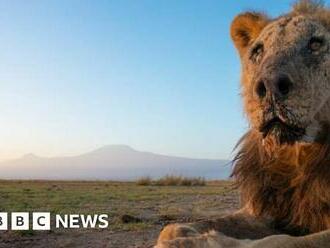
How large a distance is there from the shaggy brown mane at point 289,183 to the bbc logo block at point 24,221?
482cm

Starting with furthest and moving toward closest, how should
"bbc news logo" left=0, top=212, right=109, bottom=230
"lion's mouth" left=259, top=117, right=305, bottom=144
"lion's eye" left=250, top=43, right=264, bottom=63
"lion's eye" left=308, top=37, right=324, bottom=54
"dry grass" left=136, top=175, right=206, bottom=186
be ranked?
1. "dry grass" left=136, top=175, right=206, bottom=186
2. "bbc news logo" left=0, top=212, right=109, bottom=230
3. "lion's eye" left=250, top=43, right=264, bottom=63
4. "lion's eye" left=308, top=37, right=324, bottom=54
5. "lion's mouth" left=259, top=117, right=305, bottom=144

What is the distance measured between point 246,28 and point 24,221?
580cm

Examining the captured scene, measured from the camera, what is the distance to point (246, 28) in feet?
19.8

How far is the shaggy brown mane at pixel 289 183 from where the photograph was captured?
4887 mm

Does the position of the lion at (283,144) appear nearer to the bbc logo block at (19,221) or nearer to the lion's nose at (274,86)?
the lion's nose at (274,86)

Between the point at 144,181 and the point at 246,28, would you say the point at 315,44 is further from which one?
the point at 144,181

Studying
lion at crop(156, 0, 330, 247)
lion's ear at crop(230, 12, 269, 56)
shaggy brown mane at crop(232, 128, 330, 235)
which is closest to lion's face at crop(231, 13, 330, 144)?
lion at crop(156, 0, 330, 247)

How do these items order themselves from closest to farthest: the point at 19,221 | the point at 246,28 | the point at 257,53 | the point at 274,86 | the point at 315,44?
the point at 274,86
the point at 315,44
the point at 257,53
the point at 246,28
the point at 19,221

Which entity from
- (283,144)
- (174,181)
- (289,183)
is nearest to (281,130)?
(283,144)

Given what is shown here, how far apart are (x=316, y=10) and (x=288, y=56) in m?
1.09

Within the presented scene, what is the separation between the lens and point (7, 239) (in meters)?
8.55

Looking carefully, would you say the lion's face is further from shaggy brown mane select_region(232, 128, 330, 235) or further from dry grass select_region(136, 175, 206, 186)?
dry grass select_region(136, 175, 206, 186)

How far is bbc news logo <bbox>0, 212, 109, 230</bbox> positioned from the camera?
9656 mm

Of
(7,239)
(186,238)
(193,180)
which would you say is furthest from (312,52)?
(193,180)
